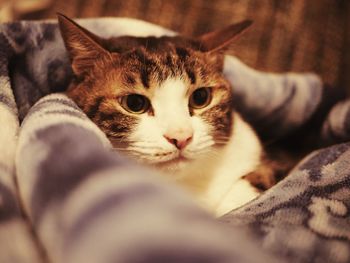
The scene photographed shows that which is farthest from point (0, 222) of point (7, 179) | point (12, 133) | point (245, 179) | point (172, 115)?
point (245, 179)

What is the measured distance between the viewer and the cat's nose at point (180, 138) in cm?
76

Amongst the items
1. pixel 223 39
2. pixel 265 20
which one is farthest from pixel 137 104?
pixel 265 20

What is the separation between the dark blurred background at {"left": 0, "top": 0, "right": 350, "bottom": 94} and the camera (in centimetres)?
159

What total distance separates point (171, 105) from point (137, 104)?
3.1 inches

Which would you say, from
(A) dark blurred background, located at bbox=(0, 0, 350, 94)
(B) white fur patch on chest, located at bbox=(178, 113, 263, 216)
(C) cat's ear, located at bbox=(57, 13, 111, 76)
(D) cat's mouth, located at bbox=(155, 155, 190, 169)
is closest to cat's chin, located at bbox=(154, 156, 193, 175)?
(D) cat's mouth, located at bbox=(155, 155, 190, 169)

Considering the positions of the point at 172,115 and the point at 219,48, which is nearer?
the point at 172,115

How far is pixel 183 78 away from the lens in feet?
2.81

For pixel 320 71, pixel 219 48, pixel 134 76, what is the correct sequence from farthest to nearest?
pixel 320 71 → pixel 219 48 → pixel 134 76

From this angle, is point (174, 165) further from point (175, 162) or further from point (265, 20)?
point (265, 20)

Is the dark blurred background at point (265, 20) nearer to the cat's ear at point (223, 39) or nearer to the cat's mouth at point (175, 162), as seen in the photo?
the cat's ear at point (223, 39)

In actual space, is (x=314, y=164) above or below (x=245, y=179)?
above

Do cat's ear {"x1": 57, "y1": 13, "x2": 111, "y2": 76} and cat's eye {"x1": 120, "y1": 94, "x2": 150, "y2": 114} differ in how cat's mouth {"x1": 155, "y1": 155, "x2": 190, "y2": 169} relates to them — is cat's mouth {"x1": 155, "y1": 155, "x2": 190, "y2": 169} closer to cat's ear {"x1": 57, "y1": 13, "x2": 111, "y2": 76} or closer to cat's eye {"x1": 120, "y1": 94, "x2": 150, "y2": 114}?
cat's eye {"x1": 120, "y1": 94, "x2": 150, "y2": 114}

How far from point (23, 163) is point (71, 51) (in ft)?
1.14

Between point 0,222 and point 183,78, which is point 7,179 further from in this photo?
point 183,78
